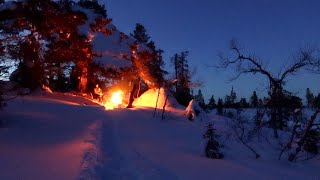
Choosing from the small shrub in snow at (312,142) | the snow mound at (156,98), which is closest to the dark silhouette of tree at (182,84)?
the snow mound at (156,98)

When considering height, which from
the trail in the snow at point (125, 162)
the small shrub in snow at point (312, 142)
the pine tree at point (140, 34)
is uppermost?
the pine tree at point (140, 34)

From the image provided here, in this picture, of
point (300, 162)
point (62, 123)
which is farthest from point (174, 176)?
point (62, 123)

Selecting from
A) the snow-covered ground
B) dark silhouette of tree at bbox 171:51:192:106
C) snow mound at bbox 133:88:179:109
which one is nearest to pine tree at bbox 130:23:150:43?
dark silhouette of tree at bbox 171:51:192:106

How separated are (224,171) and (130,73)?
22.6 meters

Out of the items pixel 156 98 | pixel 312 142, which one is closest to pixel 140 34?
pixel 156 98

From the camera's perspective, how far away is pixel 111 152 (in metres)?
12.1

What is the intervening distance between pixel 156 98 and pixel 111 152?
58.9 ft

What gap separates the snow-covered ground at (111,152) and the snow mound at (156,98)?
26.4ft

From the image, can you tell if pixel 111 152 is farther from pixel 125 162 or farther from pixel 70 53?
pixel 70 53

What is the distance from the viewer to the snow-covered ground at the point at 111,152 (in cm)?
894

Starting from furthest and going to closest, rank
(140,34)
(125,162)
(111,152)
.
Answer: (140,34)
(111,152)
(125,162)

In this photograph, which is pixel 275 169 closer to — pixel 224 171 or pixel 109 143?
pixel 224 171

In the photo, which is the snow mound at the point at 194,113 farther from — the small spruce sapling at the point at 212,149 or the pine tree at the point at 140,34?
the pine tree at the point at 140,34

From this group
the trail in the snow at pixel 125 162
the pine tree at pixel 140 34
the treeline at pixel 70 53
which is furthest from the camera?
the pine tree at pixel 140 34
